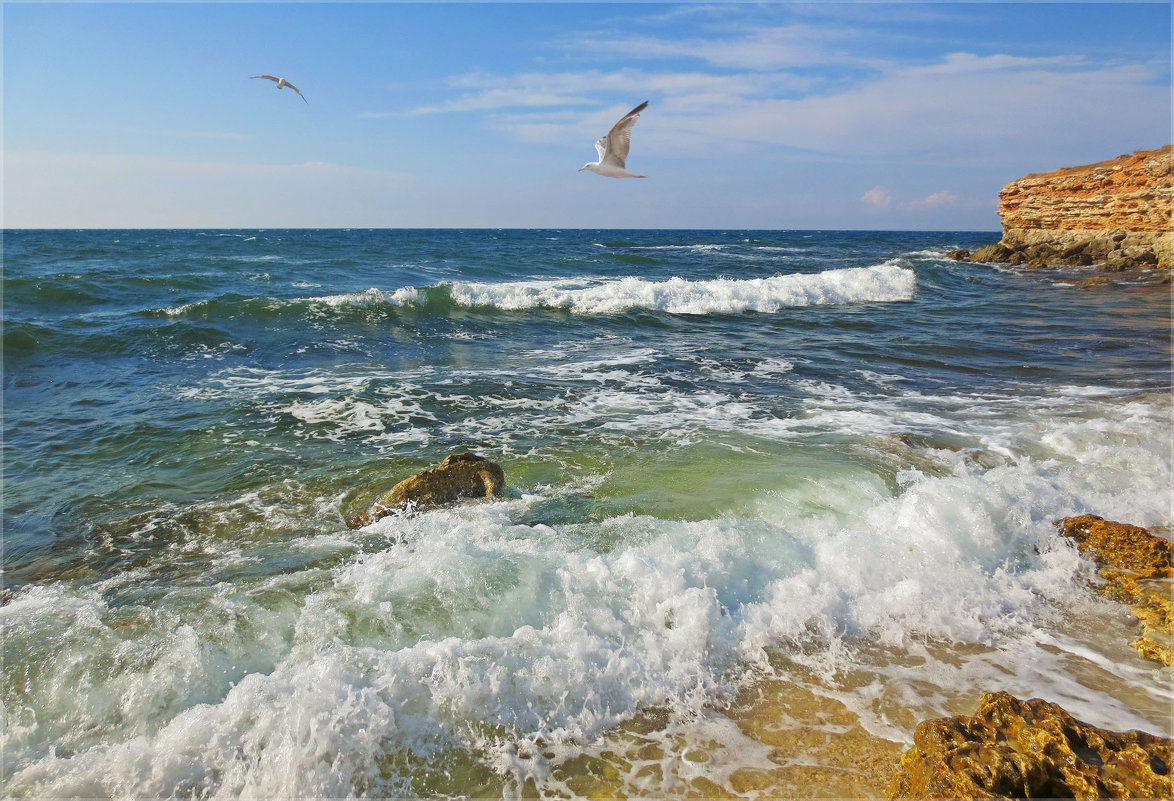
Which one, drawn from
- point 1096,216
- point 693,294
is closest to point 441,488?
point 693,294

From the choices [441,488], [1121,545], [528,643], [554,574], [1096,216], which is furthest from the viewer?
[1096,216]

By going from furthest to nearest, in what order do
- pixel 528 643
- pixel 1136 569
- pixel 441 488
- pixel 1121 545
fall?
pixel 441 488 < pixel 1121 545 < pixel 1136 569 < pixel 528 643

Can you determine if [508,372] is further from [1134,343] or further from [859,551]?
[1134,343]

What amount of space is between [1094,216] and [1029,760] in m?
37.0

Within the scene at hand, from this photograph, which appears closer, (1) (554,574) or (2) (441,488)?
(1) (554,574)

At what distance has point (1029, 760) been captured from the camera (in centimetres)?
244

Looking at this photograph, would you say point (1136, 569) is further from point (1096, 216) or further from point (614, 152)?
point (1096, 216)

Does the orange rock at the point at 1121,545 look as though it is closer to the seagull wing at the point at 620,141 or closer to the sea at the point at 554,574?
the sea at the point at 554,574

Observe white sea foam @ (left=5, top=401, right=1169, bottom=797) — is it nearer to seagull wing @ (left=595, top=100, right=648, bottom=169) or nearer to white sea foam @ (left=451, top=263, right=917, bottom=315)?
seagull wing @ (left=595, top=100, right=648, bottom=169)

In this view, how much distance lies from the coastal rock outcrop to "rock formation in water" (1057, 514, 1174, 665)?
443cm

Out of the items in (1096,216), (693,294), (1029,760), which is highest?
(1096,216)

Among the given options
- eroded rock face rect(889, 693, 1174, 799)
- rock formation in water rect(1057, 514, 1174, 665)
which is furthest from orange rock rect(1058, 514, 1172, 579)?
eroded rock face rect(889, 693, 1174, 799)

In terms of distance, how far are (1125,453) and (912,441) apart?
1.88m

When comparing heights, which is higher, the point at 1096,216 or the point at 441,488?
the point at 1096,216
